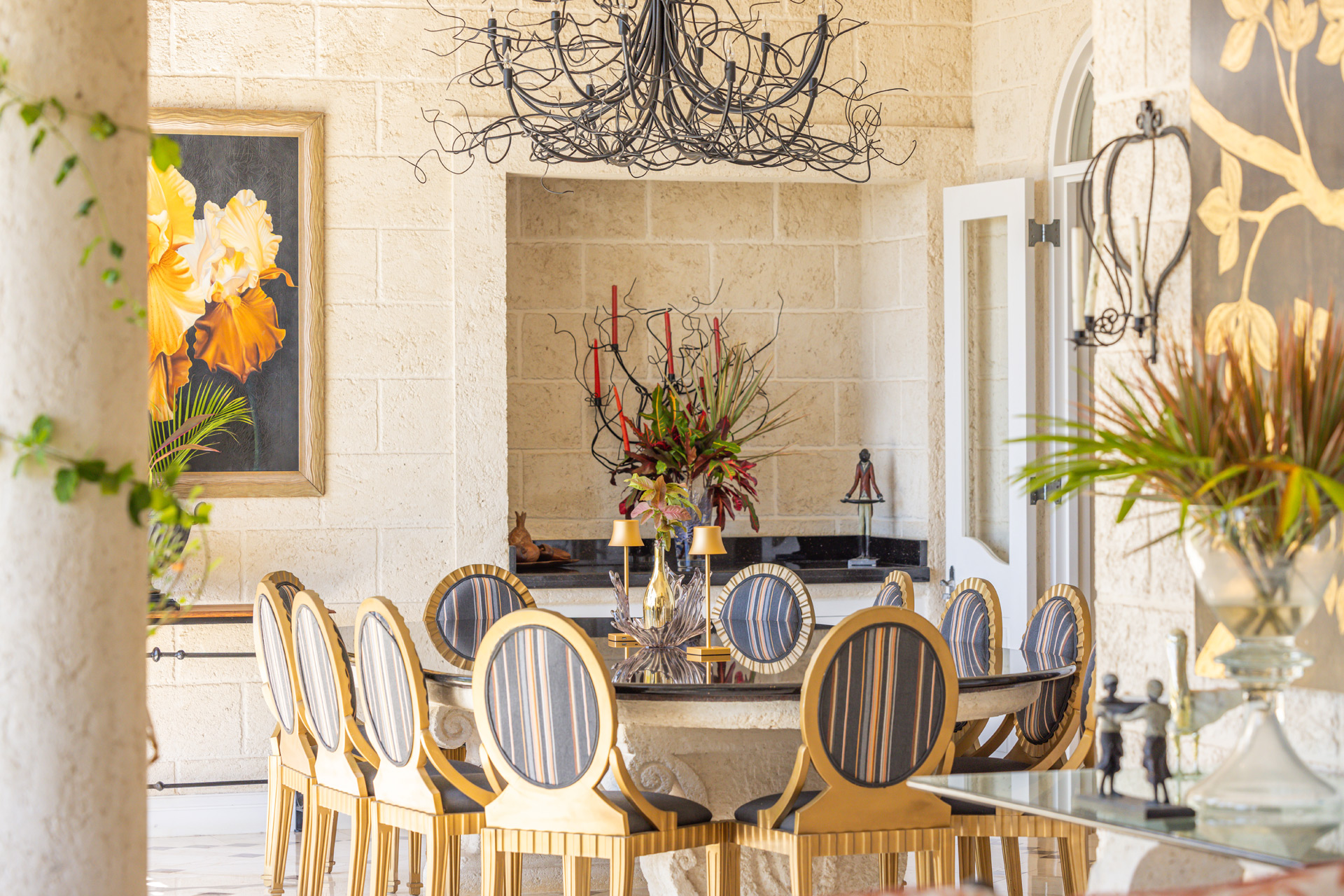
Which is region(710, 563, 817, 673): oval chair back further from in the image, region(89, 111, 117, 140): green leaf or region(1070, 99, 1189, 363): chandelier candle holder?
region(89, 111, 117, 140): green leaf

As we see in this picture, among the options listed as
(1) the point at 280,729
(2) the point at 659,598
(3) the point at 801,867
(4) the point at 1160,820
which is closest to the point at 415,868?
(1) the point at 280,729

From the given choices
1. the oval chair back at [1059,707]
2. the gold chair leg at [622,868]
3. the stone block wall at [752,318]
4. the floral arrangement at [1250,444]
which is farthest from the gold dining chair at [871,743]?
the stone block wall at [752,318]

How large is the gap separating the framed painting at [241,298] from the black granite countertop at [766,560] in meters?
0.97

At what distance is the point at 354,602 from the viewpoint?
5285 millimetres

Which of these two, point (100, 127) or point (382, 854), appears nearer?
point (100, 127)

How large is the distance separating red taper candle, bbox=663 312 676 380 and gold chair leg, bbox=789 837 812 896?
2.74m

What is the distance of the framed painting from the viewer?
514 centimetres

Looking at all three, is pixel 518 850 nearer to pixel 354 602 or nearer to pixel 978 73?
pixel 354 602

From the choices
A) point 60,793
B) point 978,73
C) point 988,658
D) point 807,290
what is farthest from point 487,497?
point 60,793

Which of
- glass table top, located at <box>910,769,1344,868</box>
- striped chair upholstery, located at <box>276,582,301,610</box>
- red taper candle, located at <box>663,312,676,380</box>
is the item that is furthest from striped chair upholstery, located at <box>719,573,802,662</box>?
glass table top, located at <box>910,769,1344,868</box>

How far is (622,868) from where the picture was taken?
3139 millimetres

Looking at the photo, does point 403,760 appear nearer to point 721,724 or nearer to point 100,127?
point 721,724

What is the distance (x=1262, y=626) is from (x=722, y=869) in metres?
1.76

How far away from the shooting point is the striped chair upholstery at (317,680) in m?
3.70
